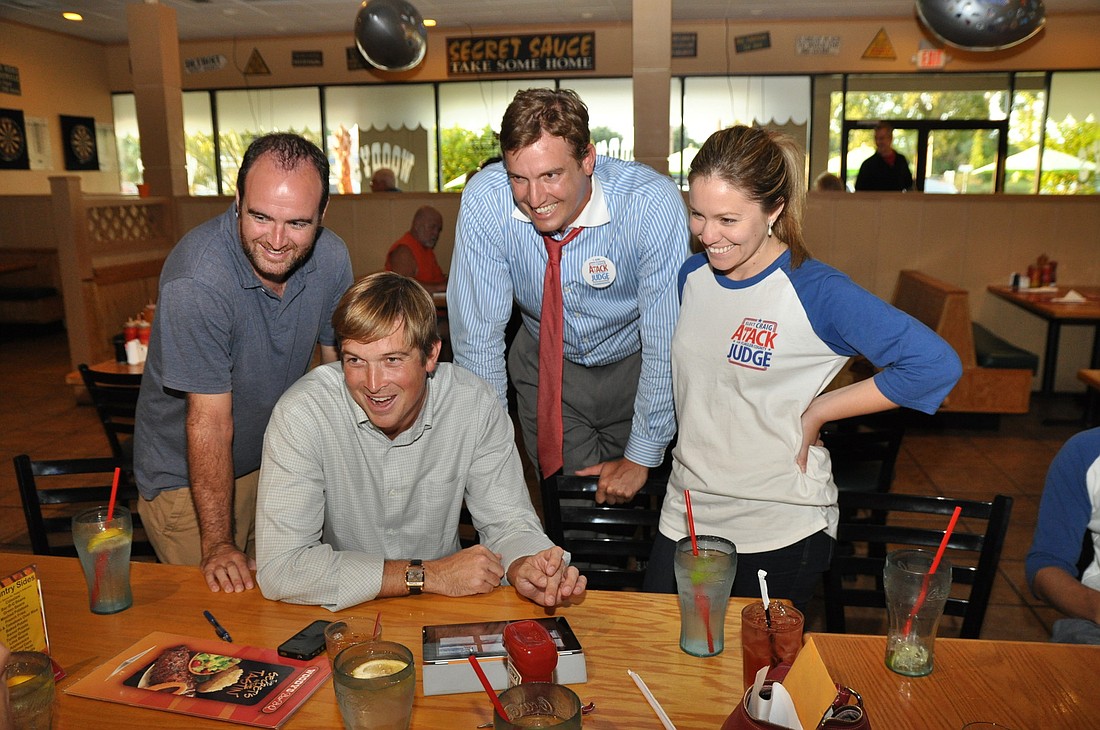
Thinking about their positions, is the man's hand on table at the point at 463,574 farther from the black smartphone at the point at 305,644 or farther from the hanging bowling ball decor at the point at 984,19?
the hanging bowling ball decor at the point at 984,19

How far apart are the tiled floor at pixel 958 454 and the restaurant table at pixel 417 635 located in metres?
1.78

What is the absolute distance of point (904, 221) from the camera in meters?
6.25

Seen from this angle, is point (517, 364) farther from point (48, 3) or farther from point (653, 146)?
point (48, 3)

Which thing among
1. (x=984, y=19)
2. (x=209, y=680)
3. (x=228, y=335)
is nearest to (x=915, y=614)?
(x=209, y=680)

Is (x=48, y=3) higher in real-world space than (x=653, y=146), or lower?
higher

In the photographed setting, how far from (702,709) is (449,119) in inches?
399

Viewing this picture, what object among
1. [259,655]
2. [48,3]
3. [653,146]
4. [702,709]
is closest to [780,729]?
[702,709]

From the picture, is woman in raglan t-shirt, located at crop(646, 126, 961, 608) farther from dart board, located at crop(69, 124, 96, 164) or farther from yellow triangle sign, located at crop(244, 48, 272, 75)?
dart board, located at crop(69, 124, 96, 164)

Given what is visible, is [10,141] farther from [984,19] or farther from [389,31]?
[984,19]

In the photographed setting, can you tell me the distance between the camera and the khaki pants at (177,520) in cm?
220

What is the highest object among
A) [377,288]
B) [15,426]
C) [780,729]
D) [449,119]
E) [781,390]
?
[449,119]

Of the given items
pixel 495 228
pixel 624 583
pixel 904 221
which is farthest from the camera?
pixel 904 221

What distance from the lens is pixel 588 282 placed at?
2.24 metres

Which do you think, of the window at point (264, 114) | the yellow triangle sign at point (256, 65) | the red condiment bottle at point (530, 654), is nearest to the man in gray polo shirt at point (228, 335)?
the red condiment bottle at point (530, 654)
